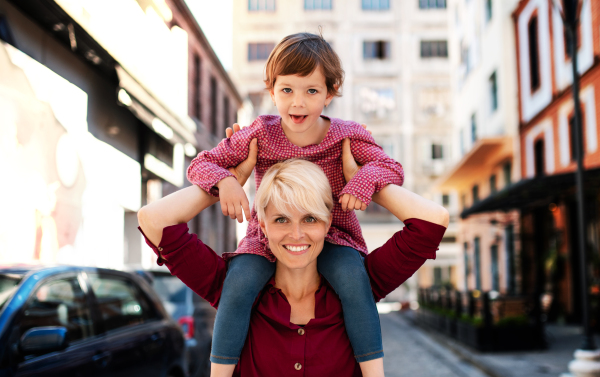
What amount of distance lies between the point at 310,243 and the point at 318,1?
45.4 m

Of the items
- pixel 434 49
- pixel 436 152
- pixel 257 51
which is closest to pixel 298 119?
pixel 436 152

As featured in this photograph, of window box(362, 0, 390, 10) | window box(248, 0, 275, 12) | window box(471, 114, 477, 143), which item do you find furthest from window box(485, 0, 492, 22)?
window box(248, 0, 275, 12)

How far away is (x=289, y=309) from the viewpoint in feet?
8.43

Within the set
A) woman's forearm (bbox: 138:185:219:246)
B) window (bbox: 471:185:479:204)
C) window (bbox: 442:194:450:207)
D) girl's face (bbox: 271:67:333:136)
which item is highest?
window (bbox: 442:194:450:207)

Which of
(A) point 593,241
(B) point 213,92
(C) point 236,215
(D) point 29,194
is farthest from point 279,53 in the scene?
(B) point 213,92

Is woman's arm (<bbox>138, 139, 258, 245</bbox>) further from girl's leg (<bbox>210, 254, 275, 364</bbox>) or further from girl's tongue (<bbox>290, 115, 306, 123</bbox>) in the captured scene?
girl's tongue (<bbox>290, 115, 306, 123</bbox>)

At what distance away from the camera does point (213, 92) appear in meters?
26.0

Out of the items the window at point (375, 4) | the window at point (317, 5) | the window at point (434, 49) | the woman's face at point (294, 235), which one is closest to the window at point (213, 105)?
the window at point (317, 5)

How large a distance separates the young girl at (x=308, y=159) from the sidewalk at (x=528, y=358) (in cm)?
795

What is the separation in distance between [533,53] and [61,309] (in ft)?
65.7

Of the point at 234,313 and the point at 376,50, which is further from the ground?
the point at 376,50

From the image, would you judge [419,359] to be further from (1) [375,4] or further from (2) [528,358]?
(1) [375,4]

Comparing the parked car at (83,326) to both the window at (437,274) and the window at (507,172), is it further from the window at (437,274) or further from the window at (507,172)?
the window at (437,274)

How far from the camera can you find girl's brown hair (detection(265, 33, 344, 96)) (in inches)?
96.5
